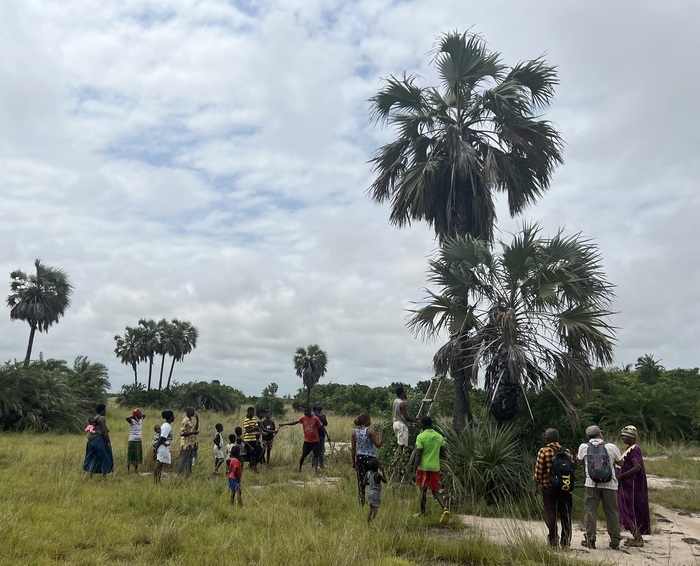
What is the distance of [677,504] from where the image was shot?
9766 mm

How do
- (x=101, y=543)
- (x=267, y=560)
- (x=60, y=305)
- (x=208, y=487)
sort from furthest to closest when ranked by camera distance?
(x=60, y=305) → (x=208, y=487) → (x=101, y=543) → (x=267, y=560)

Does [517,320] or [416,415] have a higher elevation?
[517,320]

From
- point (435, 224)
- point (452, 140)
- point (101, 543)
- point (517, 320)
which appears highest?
point (452, 140)

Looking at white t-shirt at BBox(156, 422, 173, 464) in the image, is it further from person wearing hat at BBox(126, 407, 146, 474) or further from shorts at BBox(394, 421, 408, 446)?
shorts at BBox(394, 421, 408, 446)

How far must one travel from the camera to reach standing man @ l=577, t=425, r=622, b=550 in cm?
708

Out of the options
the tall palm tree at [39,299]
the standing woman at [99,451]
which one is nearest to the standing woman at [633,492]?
the standing woman at [99,451]

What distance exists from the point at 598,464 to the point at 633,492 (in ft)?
3.28

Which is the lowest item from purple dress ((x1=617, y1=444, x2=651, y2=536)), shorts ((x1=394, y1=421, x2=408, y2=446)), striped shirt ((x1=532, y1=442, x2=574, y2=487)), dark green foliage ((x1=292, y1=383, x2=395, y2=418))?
purple dress ((x1=617, y1=444, x2=651, y2=536))

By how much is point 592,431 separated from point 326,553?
12.9 ft

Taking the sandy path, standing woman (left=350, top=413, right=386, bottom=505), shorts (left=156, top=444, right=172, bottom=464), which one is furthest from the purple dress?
shorts (left=156, top=444, right=172, bottom=464)

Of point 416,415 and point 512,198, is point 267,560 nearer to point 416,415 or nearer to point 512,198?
point 416,415

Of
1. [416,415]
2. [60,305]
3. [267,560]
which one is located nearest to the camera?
[267,560]

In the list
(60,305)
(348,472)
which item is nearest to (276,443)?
(348,472)

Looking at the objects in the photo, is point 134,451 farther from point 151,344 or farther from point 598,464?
point 151,344
